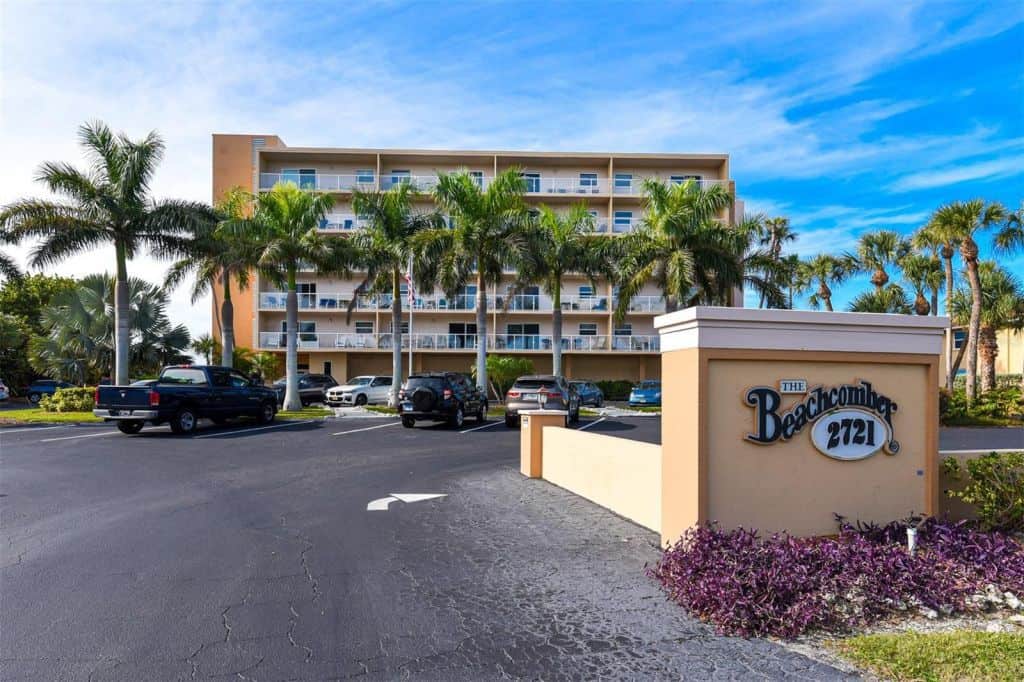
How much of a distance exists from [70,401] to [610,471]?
24691 millimetres

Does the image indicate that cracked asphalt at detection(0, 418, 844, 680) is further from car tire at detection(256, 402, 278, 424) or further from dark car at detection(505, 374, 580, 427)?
car tire at detection(256, 402, 278, 424)

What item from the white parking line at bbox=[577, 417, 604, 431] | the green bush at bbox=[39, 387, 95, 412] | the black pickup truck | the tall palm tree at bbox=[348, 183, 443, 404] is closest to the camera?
the black pickup truck

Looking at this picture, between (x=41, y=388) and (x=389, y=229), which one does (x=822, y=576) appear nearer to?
(x=389, y=229)

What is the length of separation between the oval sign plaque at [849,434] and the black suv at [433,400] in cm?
1583

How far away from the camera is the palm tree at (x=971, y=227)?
28500 mm

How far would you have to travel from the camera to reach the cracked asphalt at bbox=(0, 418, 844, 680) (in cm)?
470

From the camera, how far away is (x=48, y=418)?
961 inches

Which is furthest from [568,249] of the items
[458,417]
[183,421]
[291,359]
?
[183,421]

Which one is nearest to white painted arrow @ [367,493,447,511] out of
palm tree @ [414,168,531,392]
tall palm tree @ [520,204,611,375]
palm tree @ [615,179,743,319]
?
palm tree @ [414,168,531,392]

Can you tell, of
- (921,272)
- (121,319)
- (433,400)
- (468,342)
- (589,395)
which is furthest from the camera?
(468,342)

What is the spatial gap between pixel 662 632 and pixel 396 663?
6.17 feet

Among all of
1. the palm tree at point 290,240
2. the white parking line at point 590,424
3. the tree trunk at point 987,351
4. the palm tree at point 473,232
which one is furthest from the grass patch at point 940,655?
the tree trunk at point 987,351

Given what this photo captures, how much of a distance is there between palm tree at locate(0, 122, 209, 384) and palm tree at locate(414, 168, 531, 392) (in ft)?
28.8

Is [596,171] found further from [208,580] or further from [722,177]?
[208,580]
